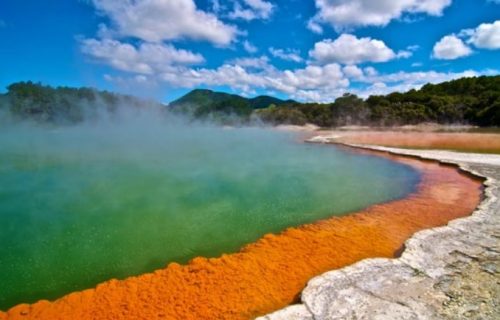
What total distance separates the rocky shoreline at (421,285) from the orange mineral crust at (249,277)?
640 millimetres

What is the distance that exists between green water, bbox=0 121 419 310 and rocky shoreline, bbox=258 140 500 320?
122 inches

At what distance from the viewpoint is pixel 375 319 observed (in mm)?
4340

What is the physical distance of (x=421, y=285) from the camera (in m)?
5.16

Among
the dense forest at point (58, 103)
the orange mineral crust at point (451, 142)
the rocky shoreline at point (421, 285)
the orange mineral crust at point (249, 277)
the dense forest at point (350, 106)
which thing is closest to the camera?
the rocky shoreline at point (421, 285)

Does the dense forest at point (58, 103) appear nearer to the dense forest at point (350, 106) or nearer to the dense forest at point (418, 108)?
the dense forest at point (350, 106)

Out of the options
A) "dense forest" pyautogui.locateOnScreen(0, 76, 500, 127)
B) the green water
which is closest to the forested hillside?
"dense forest" pyautogui.locateOnScreen(0, 76, 500, 127)

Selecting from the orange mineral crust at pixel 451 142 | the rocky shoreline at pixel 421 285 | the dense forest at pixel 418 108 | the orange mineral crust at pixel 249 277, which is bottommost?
the orange mineral crust at pixel 249 277

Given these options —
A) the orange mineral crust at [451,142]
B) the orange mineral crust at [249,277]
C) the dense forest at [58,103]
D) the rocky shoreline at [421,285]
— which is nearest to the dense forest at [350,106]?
the dense forest at [58,103]

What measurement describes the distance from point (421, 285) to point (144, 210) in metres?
8.39

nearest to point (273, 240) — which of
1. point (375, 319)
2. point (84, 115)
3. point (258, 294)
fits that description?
point (258, 294)

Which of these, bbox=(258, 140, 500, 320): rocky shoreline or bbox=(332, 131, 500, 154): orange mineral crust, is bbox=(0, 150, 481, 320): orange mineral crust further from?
bbox=(332, 131, 500, 154): orange mineral crust

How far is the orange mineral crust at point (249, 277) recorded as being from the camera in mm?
5191

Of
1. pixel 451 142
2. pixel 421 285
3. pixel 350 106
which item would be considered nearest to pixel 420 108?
pixel 350 106

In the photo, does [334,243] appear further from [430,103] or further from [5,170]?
[430,103]
